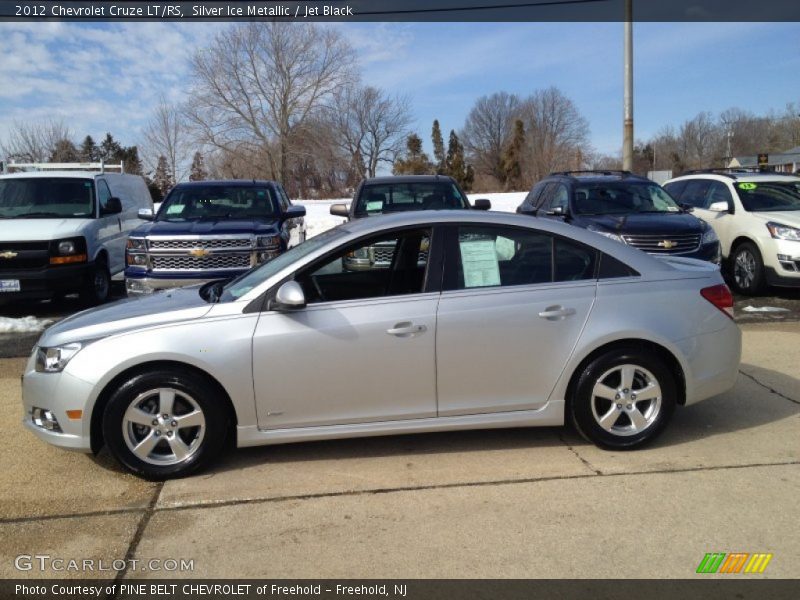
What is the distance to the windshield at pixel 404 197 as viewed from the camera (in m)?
10.0

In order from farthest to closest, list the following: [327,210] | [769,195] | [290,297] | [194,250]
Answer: [327,210]
[769,195]
[194,250]
[290,297]

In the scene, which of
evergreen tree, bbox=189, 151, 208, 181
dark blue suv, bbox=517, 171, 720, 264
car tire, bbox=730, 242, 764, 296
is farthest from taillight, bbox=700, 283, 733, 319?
evergreen tree, bbox=189, 151, 208, 181

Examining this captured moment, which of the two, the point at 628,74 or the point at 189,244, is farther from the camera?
the point at 628,74

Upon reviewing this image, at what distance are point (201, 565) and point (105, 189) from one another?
8.95 m

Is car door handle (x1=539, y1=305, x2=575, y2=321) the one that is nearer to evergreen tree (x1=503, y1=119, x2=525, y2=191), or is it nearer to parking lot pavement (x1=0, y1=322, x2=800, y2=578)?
parking lot pavement (x1=0, y1=322, x2=800, y2=578)

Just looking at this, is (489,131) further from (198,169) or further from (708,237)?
(708,237)

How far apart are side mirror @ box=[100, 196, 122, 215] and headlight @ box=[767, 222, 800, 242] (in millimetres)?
9597

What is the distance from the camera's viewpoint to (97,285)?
10.0 m

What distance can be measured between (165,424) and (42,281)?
604cm

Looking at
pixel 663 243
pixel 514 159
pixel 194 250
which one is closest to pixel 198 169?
pixel 514 159

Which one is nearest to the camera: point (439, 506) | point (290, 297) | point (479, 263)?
point (439, 506)

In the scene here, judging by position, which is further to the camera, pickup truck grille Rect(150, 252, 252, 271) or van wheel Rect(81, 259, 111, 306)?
van wheel Rect(81, 259, 111, 306)

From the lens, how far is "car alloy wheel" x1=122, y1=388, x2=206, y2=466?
404 centimetres

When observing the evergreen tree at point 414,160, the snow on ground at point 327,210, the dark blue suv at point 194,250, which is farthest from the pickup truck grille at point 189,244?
the evergreen tree at point 414,160
